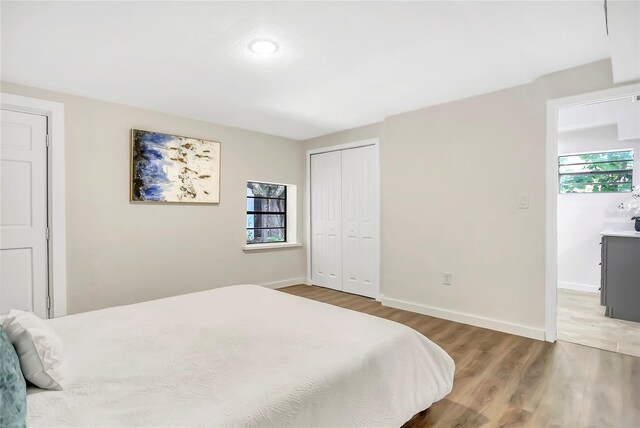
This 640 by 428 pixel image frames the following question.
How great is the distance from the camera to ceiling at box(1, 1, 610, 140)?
187cm

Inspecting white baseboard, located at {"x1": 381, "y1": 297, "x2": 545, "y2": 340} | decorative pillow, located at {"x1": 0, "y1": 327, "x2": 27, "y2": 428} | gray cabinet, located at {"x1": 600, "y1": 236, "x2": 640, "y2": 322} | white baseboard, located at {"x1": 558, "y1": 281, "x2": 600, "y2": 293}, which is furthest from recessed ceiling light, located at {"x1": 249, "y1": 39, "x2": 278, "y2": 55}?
white baseboard, located at {"x1": 558, "y1": 281, "x2": 600, "y2": 293}

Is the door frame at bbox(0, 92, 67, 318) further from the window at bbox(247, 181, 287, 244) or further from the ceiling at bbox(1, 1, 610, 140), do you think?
the window at bbox(247, 181, 287, 244)

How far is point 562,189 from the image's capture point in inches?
189

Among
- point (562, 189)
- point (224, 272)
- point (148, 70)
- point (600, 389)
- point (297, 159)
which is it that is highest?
point (148, 70)

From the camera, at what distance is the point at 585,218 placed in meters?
4.51

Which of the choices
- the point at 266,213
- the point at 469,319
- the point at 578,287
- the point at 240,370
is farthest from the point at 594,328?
the point at 266,213

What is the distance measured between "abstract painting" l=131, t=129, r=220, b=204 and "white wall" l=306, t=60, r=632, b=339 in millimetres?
2198

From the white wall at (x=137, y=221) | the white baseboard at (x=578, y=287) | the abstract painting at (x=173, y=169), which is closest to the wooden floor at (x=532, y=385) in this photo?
the white baseboard at (x=578, y=287)

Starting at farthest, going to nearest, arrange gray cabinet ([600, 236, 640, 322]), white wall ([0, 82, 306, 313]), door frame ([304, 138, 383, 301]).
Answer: door frame ([304, 138, 383, 301]), gray cabinet ([600, 236, 640, 322]), white wall ([0, 82, 306, 313])

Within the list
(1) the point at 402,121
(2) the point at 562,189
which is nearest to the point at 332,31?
(1) the point at 402,121

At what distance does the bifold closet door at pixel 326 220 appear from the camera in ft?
15.5

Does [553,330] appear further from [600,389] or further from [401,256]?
[401,256]

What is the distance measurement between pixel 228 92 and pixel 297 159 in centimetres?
212

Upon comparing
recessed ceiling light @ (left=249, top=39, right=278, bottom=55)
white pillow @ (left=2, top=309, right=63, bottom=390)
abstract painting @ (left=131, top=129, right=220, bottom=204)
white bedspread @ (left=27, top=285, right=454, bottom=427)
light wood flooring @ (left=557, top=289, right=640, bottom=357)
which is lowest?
light wood flooring @ (left=557, top=289, right=640, bottom=357)
